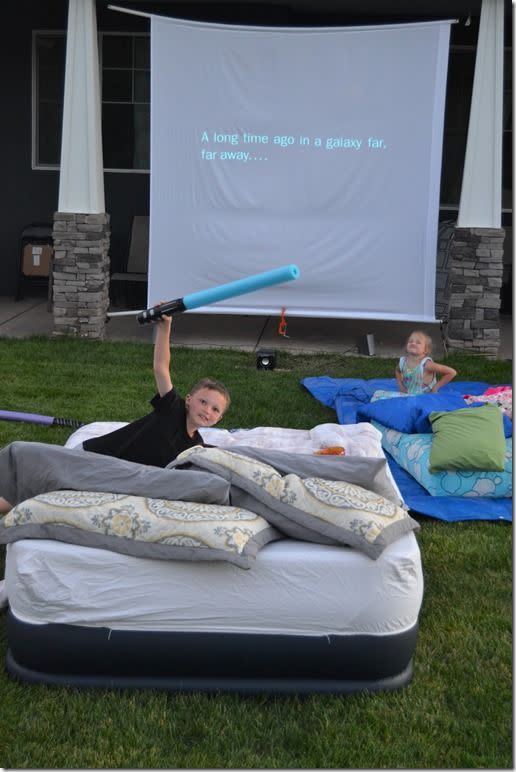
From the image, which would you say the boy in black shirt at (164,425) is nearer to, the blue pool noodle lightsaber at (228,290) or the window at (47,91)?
the blue pool noodle lightsaber at (228,290)

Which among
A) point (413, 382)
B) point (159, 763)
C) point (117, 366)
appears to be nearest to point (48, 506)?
point (159, 763)

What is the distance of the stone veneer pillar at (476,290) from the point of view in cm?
912

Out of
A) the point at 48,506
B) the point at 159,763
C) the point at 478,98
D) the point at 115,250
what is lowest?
the point at 159,763

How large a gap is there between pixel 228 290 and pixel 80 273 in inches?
242

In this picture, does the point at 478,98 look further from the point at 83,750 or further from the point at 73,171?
the point at 83,750

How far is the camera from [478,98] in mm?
8930

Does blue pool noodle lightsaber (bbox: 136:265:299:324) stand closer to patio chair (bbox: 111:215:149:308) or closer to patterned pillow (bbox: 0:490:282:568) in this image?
patterned pillow (bbox: 0:490:282:568)

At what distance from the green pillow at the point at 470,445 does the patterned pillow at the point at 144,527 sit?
225 centimetres

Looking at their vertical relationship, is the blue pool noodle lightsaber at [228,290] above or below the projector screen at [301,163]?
below

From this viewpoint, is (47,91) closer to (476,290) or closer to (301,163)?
(301,163)

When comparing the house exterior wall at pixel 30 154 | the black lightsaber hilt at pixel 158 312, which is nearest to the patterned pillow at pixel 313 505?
the black lightsaber hilt at pixel 158 312

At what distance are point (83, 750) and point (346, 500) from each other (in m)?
1.20

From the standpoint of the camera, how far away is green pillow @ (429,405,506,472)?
554 cm

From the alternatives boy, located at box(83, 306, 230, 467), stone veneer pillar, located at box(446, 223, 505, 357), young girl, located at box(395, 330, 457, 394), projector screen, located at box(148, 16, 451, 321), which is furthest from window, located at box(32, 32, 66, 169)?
boy, located at box(83, 306, 230, 467)
